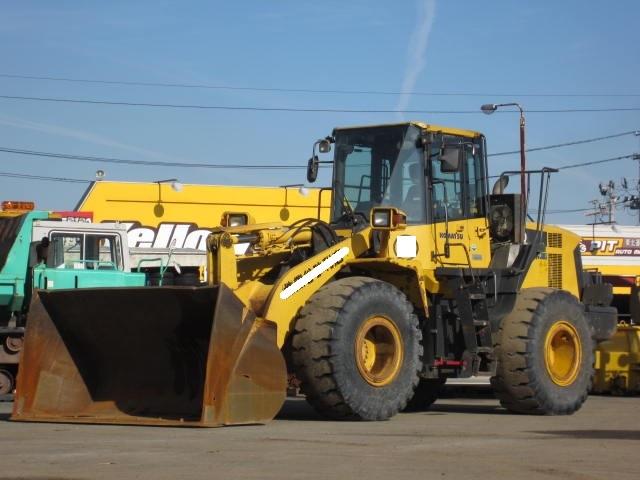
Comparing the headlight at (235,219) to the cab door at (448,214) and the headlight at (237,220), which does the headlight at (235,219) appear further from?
the cab door at (448,214)

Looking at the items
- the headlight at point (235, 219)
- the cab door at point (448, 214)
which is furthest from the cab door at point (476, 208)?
the headlight at point (235, 219)

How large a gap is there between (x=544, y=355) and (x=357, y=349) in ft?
9.82

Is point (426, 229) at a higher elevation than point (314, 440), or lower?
higher

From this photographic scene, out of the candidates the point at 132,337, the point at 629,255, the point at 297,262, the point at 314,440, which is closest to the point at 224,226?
the point at 297,262

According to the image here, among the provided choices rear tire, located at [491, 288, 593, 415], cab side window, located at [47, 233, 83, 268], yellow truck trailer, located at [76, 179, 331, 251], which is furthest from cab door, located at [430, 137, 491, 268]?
yellow truck trailer, located at [76, 179, 331, 251]

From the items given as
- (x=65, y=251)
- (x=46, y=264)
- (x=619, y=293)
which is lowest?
(x=619, y=293)

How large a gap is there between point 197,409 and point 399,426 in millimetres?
2111

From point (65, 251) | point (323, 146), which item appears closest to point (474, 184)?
point (323, 146)

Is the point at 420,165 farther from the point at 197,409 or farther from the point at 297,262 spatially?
the point at 197,409

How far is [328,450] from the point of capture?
923cm

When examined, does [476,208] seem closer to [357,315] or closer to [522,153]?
[357,315]

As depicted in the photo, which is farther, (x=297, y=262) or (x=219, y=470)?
(x=297, y=262)

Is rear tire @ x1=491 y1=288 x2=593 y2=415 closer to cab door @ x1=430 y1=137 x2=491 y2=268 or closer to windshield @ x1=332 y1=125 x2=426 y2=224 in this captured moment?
cab door @ x1=430 y1=137 x2=491 y2=268

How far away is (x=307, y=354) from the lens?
38.5 feet
